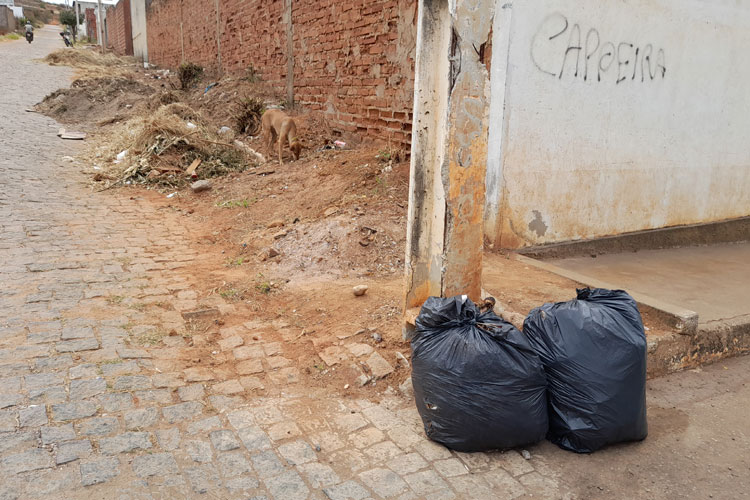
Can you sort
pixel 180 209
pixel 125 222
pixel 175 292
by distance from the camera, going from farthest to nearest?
pixel 180 209 < pixel 125 222 < pixel 175 292

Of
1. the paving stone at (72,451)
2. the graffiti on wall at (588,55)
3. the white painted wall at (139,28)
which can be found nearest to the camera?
the paving stone at (72,451)

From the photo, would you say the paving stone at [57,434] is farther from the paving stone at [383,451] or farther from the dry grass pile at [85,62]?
the dry grass pile at [85,62]

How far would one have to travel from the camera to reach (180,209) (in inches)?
298

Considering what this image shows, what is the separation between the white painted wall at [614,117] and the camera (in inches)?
202

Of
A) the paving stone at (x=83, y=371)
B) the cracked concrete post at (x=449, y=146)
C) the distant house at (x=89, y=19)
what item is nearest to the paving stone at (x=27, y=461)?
the paving stone at (x=83, y=371)

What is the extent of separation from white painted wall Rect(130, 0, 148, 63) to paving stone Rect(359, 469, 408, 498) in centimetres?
2981

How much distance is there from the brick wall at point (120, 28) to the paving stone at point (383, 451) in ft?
119

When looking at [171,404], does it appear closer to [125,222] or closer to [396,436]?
[396,436]

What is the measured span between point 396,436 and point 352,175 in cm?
469

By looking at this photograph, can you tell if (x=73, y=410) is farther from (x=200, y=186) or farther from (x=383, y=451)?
(x=200, y=186)

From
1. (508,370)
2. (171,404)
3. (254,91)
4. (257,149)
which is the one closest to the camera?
(508,370)

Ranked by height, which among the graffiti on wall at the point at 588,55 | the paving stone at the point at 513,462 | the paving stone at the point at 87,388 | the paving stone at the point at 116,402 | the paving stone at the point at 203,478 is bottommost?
the paving stone at the point at 513,462

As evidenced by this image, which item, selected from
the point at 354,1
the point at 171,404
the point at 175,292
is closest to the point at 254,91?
the point at 354,1

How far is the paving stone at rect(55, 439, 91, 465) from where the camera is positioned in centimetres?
248
